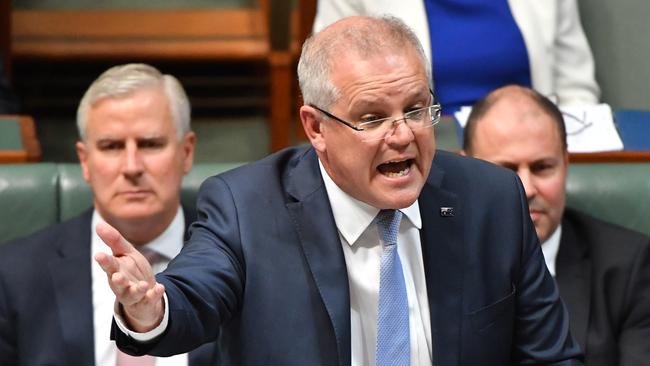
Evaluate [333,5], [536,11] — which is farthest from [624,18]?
[333,5]

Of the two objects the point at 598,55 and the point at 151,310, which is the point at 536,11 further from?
the point at 151,310

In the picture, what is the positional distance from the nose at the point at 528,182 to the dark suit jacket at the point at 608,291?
0.11 m

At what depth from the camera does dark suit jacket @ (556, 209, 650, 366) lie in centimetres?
163

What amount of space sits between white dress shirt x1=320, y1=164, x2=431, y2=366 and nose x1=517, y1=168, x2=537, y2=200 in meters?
0.43

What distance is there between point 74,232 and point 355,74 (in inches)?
27.2

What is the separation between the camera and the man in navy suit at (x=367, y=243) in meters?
1.19

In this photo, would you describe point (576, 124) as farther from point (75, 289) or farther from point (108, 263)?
point (108, 263)

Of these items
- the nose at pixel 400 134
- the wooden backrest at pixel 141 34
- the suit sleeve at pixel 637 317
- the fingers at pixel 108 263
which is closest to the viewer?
the fingers at pixel 108 263

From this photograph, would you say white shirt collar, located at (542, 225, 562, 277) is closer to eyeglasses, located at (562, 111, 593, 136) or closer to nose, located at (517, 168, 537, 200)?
nose, located at (517, 168, 537, 200)

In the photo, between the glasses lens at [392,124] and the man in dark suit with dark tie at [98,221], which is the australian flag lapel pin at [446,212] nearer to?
the glasses lens at [392,124]

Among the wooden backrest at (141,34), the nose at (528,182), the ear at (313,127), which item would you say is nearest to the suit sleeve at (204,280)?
the ear at (313,127)

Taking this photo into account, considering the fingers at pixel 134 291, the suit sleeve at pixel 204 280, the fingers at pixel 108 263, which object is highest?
the fingers at pixel 108 263

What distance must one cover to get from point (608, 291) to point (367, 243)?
1.75ft

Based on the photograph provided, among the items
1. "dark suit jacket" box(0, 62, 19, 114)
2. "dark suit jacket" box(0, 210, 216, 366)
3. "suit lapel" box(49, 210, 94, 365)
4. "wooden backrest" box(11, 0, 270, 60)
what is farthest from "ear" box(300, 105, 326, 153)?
"wooden backrest" box(11, 0, 270, 60)
